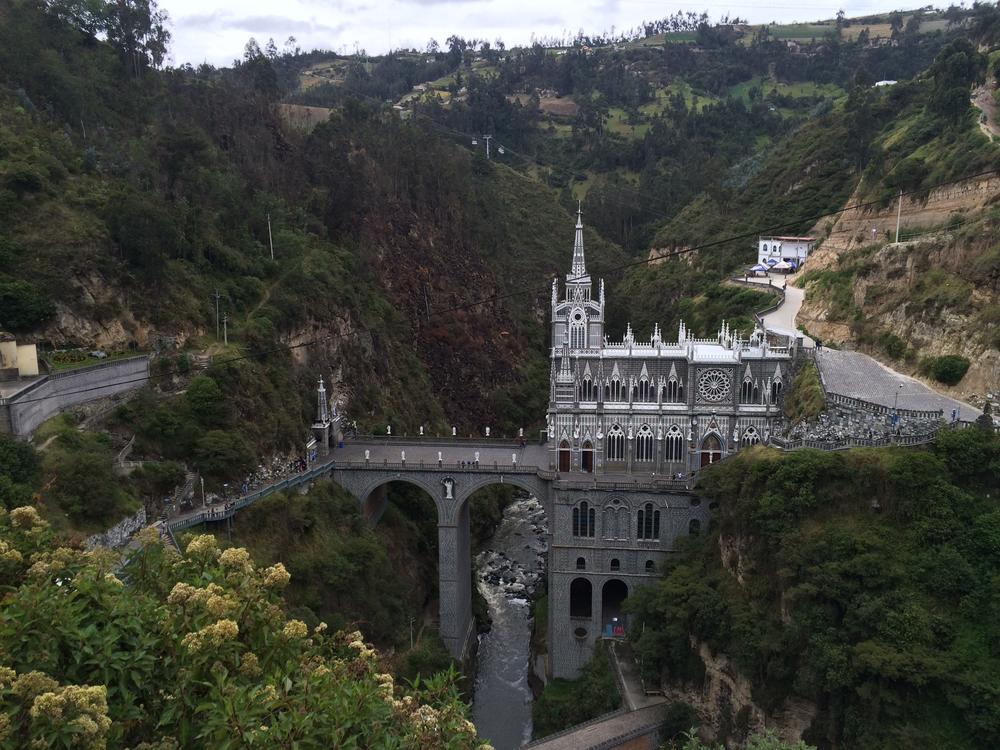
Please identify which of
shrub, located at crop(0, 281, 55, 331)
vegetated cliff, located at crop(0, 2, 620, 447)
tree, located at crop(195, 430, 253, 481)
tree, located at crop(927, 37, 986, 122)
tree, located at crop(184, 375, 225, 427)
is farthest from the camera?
tree, located at crop(927, 37, 986, 122)

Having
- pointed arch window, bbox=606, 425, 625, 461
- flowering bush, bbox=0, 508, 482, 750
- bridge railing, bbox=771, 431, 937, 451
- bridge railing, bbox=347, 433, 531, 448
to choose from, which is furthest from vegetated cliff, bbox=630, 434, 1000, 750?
flowering bush, bbox=0, 508, 482, 750

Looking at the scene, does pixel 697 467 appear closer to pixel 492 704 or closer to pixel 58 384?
pixel 492 704

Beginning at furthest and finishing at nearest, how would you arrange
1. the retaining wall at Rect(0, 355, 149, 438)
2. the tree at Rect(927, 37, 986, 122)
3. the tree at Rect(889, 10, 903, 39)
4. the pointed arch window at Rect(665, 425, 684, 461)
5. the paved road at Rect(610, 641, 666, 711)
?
the tree at Rect(889, 10, 903, 39), the tree at Rect(927, 37, 986, 122), the pointed arch window at Rect(665, 425, 684, 461), the paved road at Rect(610, 641, 666, 711), the retaining wall at Rect(0, 355, 149, 438)

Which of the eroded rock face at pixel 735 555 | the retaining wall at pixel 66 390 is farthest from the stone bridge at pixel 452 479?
the retaining wall at pixel 66 390

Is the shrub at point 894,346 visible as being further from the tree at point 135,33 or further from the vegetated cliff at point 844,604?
the tree at point 135,33

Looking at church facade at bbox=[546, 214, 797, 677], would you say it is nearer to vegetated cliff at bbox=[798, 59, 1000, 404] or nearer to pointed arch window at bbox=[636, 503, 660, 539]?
pointed arch window at bbox=[636, 503, 660, 539]

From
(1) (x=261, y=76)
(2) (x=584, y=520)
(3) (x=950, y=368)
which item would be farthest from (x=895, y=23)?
(2) (x=584, y=520)

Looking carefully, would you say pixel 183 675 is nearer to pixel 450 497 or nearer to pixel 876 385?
pixel 450 497
